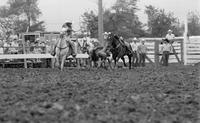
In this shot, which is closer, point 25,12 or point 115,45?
point 115,45

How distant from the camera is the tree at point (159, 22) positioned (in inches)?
3059

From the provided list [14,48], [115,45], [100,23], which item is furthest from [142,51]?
[14,48]

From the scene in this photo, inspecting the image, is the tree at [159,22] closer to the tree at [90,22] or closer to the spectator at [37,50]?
the tree at [90,22]

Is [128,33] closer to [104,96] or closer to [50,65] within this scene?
[50,65]

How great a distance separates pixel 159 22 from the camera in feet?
259

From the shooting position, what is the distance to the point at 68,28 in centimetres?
2362

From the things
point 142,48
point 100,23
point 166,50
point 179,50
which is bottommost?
point 179,50

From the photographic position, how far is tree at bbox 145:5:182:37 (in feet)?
255

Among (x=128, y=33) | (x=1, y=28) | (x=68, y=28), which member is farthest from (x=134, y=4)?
(x=68, y=28)

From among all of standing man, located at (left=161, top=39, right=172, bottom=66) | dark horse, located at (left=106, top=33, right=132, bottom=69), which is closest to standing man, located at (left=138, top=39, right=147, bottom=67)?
standing man, located at (left=161, top=39, right=172, bottom=66)

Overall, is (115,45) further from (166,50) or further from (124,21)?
(124,21)

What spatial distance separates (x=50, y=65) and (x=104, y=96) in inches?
845

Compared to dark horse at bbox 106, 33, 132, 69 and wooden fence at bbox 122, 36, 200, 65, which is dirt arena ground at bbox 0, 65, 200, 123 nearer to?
dark horse at bbox 106, 33, 132, 69

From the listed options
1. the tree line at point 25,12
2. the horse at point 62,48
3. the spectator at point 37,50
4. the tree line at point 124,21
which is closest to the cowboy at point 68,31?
the horse at point 62,48
